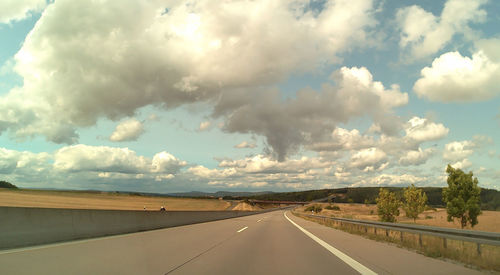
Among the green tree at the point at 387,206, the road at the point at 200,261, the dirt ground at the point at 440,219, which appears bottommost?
the dirt ground at the point at 440,219

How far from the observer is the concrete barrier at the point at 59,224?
9891mm

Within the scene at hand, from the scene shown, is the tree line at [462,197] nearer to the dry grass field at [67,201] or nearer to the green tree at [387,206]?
the green tree at [387,206]

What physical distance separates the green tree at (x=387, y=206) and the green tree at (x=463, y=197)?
18763 millimetres

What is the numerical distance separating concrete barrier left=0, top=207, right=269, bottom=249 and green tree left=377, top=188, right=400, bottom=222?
53888mm

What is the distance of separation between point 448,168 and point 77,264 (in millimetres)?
48706

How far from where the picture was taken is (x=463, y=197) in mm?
43438

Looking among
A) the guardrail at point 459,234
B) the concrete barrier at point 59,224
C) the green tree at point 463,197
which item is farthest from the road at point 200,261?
the green tree at point 463,197

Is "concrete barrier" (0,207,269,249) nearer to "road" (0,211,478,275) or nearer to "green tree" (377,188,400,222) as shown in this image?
"road" (0,211,478,275)

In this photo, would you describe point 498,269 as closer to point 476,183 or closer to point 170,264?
point 170,264

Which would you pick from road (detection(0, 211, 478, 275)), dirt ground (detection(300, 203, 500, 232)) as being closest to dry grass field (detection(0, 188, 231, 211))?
road (detection(0, 211, 478, 275))

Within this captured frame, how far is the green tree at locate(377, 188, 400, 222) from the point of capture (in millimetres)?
63125

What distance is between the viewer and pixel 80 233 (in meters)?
12.9

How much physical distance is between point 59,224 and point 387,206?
6162cm

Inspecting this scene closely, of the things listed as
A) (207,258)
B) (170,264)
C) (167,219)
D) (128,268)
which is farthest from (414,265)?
(167,219)
